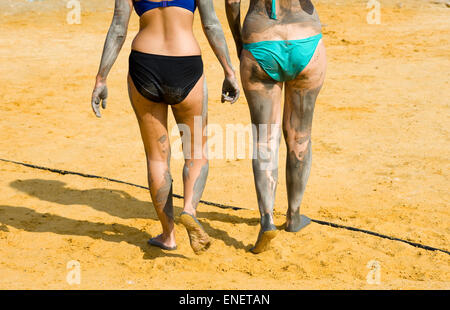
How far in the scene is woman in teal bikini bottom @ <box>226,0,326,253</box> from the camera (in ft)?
14.9

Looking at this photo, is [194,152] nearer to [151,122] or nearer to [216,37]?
[151,122]

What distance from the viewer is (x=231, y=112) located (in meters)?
9.03

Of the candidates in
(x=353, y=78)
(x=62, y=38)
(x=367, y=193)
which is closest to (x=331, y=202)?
(x=367, y=193)

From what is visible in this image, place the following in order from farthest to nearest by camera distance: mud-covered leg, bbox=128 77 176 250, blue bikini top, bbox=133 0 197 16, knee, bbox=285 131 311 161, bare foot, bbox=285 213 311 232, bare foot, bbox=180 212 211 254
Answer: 1. bare foot, bbox=285 213 311 232
2. knee, bbox=285 131 311 161
3. mud-covered leg, bbox=128 77 176 250
4. bare foot, bbox=180 212 211 254
5. blue bikini top, bbox=133 0 197 16

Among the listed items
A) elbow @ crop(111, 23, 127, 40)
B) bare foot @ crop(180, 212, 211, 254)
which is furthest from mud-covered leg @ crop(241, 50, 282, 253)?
elbow @ crop(111, 23, 127, 40)

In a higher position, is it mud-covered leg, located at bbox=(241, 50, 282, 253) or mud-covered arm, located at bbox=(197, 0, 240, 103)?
mud-covered arm, located at bbox=(197, 0, 240, 103)

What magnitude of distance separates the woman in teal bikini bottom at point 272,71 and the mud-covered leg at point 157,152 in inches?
25.2

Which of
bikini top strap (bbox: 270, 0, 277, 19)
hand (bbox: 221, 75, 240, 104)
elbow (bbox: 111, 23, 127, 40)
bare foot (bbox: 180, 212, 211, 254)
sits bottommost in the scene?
bare foot (bbox: 180, 212, 211, 254)

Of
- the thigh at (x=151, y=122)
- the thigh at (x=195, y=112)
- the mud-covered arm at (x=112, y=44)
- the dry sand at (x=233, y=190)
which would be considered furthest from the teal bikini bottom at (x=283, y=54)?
the dry sand at (x=233, y=190)

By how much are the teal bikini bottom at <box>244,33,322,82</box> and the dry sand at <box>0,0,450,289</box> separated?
4.36ft

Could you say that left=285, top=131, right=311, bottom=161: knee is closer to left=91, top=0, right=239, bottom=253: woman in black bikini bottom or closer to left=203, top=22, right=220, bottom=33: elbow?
left=91, top=0, right=239, bottom=253: woman in black bikini bottom

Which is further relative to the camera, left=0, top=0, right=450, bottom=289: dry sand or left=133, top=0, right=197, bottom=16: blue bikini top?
left=0, top=0, right=450, bottom=289: dry sand

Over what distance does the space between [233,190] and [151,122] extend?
2.03m
